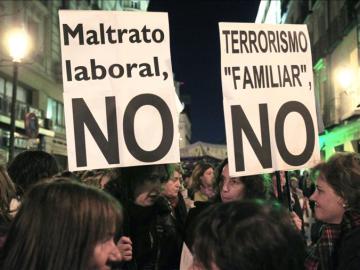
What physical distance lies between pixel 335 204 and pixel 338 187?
0.34ft

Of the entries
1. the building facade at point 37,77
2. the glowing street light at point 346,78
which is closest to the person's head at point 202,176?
the building facade at point 37,77

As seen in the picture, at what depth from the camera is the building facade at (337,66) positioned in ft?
68.1

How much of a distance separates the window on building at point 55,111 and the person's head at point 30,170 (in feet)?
61.2

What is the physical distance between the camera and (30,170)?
455 cm

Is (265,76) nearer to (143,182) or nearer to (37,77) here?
(143,182)

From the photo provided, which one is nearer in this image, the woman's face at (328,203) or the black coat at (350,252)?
the black coat at (350,252)

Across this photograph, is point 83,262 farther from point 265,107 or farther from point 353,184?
point 265,107

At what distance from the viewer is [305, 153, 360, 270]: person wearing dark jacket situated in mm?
3000

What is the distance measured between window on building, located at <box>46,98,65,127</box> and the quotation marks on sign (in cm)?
1960

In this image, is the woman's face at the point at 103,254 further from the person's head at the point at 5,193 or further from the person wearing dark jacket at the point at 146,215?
the person wearing dark jacket at the point at 146,215

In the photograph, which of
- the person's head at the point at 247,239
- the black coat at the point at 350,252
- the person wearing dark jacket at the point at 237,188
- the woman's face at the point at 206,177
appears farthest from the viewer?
the woman's face at the point at 206,177

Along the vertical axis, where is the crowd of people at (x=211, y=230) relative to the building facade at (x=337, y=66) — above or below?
below

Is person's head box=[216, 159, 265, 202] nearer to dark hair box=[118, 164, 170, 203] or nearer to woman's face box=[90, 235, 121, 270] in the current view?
dark hair box=[118, 164, 170, 203]

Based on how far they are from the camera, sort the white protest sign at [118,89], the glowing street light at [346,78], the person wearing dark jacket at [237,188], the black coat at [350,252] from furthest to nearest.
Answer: the glowing street light at [346,78], the person wearing dark jacket at [237,188], the white protest sign at [118,89], the black coat at [350,252]
